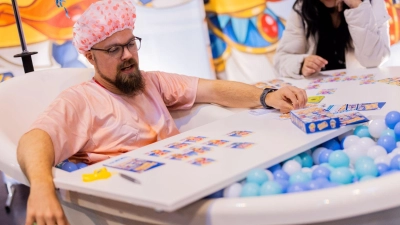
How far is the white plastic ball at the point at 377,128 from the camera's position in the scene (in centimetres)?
154

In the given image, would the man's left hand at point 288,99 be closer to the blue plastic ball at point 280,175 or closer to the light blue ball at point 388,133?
the light blue ball at point 388,133

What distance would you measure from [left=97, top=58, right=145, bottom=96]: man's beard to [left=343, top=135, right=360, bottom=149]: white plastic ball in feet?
2.77

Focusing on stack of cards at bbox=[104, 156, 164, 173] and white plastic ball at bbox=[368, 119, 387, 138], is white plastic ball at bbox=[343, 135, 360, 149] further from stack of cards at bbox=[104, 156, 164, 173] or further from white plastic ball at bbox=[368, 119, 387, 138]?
stack of cards at bbox=[104, 156, 164, 173]

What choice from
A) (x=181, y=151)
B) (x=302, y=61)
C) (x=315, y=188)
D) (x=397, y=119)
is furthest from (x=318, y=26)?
(x=315, y=188)

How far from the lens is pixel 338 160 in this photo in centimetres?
136

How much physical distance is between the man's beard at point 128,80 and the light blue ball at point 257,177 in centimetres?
88

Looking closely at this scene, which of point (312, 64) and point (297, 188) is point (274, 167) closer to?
point (297, 188)

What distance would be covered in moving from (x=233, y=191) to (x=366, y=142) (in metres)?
0.48

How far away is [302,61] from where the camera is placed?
2508 millimetres

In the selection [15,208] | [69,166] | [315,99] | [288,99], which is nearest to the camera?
[69,166]

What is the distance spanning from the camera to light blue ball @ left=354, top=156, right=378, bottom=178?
4.07 ft

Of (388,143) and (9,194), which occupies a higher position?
(388,143)

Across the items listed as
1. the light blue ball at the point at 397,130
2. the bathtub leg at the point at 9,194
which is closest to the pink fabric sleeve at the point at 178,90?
the light blue ball at the point at 397,130

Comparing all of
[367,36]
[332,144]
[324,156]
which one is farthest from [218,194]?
[367,36]
